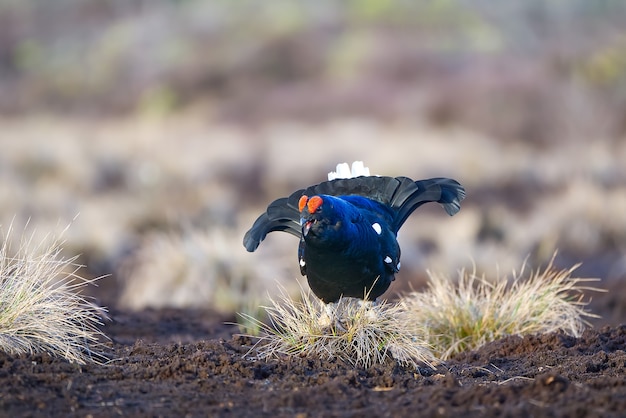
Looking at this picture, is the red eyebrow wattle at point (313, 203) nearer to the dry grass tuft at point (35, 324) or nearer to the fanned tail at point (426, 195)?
the fanned tail at point (426, 195)

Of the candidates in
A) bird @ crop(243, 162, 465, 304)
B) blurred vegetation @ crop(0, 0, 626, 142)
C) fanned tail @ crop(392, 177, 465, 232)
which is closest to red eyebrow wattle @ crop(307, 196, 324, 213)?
bird @ crop(243, 162, 465, 304)

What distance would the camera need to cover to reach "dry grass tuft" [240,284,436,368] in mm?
4941

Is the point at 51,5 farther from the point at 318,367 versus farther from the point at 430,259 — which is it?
the point at 318,367

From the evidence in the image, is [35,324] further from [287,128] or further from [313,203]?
[287,128]

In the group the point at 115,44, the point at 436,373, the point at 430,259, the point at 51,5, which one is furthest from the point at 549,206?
the point at 51,5

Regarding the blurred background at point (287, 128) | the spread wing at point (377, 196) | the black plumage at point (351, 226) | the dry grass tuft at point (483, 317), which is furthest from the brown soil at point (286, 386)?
the blurred background at point (287, 128)

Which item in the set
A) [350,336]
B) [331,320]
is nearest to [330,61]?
[331,320]

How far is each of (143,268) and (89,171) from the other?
8290mm

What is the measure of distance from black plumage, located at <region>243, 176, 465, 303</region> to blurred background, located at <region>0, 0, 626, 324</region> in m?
2.75

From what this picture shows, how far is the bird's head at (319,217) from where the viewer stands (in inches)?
177

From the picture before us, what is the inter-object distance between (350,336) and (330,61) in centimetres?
2896

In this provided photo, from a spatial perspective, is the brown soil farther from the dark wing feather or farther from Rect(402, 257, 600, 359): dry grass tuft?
Rect(402, 257, 600, 359): dry grass tuft

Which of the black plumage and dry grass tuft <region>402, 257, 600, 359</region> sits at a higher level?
the black plumage

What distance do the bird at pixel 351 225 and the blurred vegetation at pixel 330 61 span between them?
57.8ft
